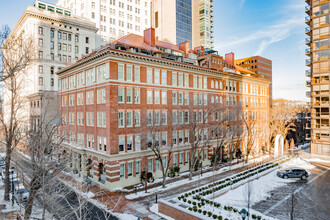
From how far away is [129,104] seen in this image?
3138cm

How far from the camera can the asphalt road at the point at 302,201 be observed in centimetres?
2094

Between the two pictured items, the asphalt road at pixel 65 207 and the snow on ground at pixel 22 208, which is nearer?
the asphalt road at pixel 65 207

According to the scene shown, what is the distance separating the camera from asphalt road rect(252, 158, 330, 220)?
20.9 metres

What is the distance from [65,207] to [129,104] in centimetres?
1471

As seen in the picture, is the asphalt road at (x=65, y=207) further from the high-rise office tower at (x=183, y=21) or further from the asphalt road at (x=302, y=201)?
the high-rise office tower at (x=183, y=21)

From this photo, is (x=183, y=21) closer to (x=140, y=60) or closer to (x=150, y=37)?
(x=150, y=37)

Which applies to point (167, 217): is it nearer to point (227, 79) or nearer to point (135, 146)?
point (135, 146)

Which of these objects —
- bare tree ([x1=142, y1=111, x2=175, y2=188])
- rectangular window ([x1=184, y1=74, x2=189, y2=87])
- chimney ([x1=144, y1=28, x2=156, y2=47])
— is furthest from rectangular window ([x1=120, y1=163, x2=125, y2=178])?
chimney ([x1=144, y1=28, x2=156, y2=47])

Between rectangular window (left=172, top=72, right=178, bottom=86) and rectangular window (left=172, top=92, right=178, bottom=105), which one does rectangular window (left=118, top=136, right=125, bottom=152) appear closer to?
rectangular window (left=172, top=92, right=178, bottom=105)

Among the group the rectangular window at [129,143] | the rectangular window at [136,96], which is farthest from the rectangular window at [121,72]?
the rectangular window at [129,143]

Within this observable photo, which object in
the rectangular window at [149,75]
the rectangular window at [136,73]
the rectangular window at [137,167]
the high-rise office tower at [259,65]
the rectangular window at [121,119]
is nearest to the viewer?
the rectangular window at [121,119]

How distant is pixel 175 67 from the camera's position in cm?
3741

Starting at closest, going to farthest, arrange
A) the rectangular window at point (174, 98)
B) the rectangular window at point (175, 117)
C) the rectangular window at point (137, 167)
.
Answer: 1. the rectangular window at point (137, 167)
2. the rectangular window at point (175, 117)
3. the rectangular window at point (174, 98)

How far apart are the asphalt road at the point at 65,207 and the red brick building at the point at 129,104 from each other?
15.2 ft
